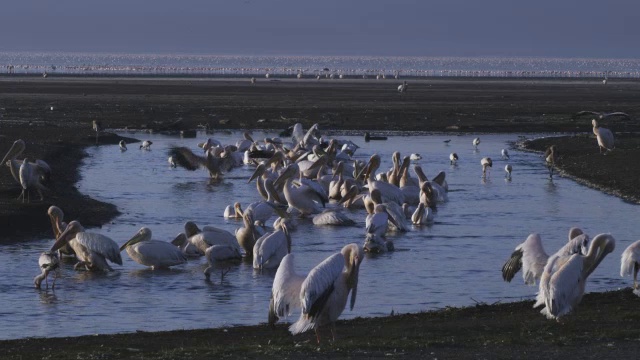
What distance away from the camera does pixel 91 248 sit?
408 inches

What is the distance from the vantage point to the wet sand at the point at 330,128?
6652 millimetres

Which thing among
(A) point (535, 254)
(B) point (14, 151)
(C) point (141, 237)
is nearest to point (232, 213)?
(C) point (141, 237)

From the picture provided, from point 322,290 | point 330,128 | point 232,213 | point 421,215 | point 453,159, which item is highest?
point 322,290

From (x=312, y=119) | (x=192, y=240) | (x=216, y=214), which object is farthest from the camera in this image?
(x=312, y=119)

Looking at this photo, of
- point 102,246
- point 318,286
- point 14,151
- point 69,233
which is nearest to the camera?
point 318,286

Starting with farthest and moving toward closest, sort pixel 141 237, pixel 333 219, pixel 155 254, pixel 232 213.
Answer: pixel 232 213 < pixel 333 219 < pixel 141 237 < pixel 155 254

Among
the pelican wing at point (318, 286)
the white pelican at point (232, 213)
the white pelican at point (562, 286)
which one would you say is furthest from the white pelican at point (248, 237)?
the pelican wing at point (318, 286)

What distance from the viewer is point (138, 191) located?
16.6 metres

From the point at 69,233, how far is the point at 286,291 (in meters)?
4.24

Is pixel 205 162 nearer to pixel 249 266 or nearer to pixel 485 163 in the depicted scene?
pixel 485 163

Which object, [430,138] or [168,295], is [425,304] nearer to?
[168,295]

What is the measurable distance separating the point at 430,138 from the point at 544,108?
13.6 meters

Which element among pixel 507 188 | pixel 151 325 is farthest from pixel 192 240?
pixel 507 188

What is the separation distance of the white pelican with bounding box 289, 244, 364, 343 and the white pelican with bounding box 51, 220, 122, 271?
3726 millimetres
